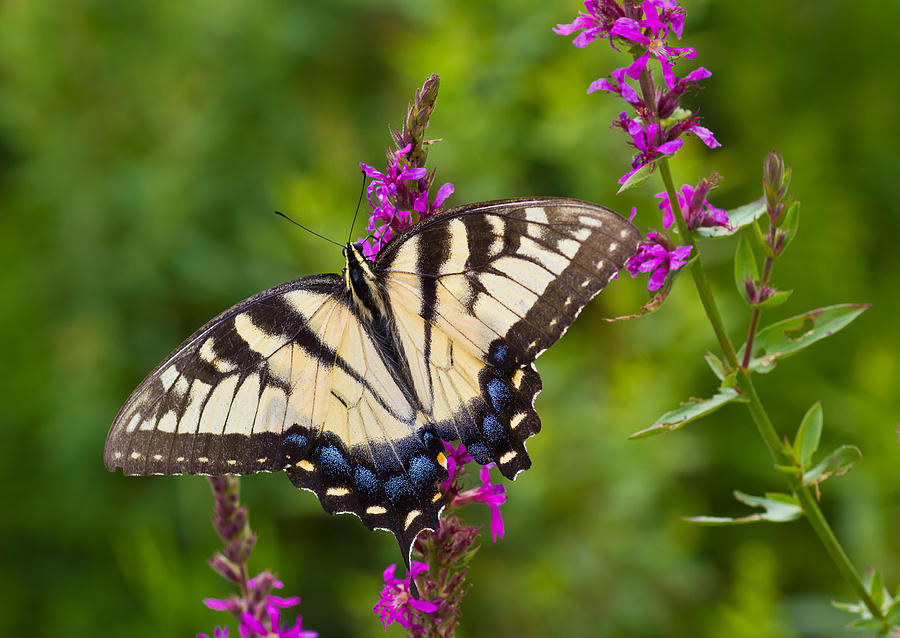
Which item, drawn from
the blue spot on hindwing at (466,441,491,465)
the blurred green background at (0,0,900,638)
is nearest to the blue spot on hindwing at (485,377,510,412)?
the blue spot on hindwing at (466,441,491,465)

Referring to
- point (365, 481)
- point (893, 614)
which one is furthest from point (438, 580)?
point (893, 614)

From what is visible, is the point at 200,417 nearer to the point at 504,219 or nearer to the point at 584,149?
the point at 504,219

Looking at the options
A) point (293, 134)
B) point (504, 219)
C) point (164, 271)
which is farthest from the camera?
point (293, 134)

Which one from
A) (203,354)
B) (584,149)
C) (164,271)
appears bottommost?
(203,354)

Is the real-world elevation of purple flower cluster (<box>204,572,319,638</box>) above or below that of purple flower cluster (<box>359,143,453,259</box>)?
below

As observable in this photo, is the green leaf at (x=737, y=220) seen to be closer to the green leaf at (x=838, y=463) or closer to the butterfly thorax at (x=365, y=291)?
the green leaf at (x=838, y=463)

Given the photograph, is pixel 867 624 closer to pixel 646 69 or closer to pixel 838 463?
pixel 838 463

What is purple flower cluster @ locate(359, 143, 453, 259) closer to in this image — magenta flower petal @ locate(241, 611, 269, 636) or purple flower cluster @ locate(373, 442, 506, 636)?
purple flower cluster @ locate(373, 442, 506, 636)

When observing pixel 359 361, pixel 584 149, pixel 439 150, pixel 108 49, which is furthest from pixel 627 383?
pixel 108 49
